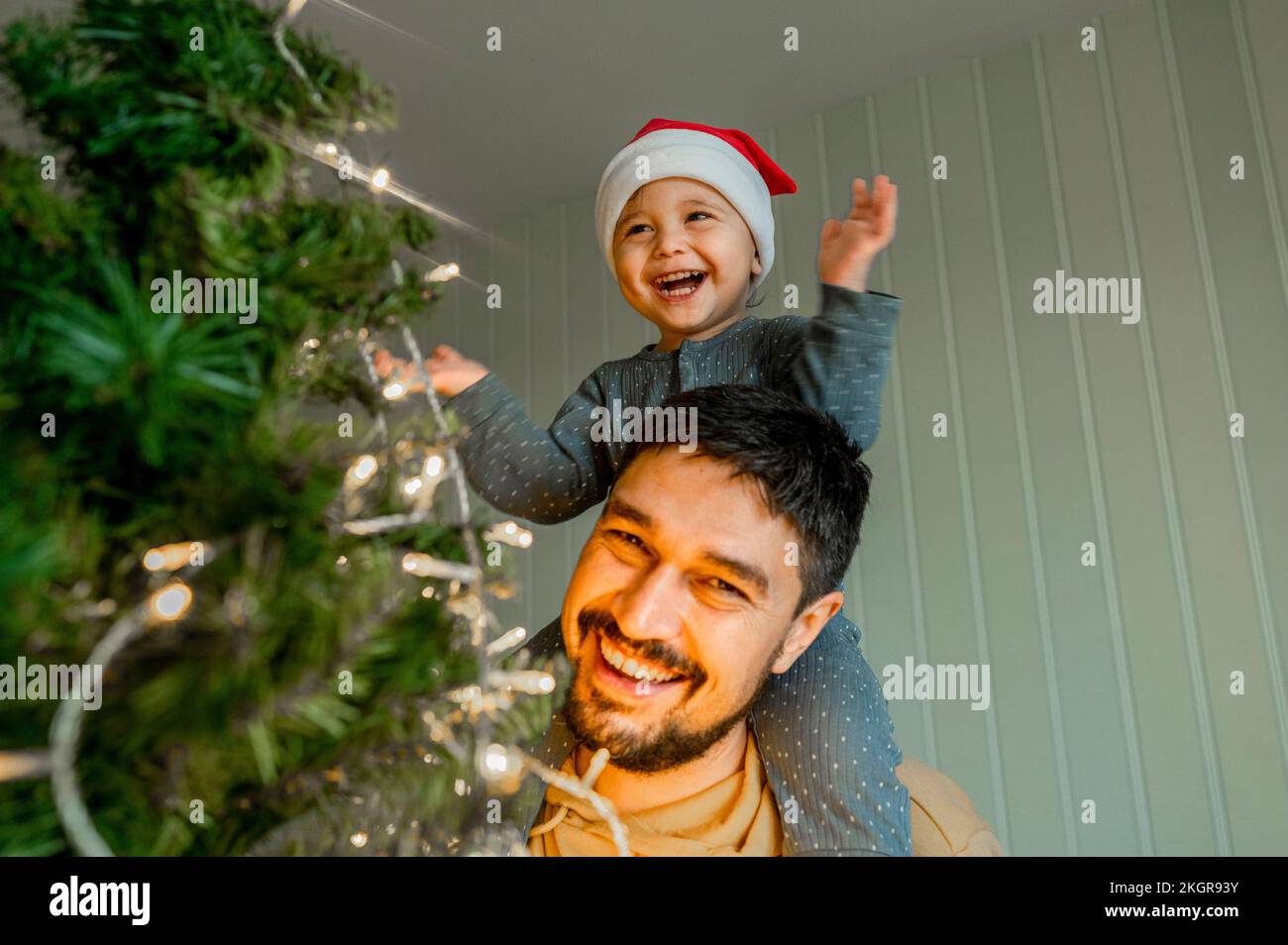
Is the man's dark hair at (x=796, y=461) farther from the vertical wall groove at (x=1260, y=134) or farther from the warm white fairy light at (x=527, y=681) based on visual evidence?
the vertical wall groove at (x=1260, y=134)

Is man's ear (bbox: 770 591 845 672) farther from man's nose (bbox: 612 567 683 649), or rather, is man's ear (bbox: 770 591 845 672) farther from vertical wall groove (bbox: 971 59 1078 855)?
vertical wall groove (bbox: 971 59 1078 855)

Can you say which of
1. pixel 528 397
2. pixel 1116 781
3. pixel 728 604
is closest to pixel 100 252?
pixel 728 604

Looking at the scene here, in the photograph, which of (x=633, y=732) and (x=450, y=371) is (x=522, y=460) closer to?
(x=450, y=371)

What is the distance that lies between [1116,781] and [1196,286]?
0.70m

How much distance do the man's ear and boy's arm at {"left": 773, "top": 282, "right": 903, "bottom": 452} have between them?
118mm

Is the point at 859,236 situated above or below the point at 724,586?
above

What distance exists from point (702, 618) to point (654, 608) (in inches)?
1.2

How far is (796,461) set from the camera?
2.00 feet

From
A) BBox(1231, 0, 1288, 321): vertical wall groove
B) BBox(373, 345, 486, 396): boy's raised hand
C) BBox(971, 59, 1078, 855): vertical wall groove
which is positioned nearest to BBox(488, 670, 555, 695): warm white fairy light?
BBox(373, 345, 486, 396): boy's raised hand

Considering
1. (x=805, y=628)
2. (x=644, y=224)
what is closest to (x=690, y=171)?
(x=644, y=224)

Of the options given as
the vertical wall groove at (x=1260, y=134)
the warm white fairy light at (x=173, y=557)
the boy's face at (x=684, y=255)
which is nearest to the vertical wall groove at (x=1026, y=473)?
the vertical wall groove at (x=1260, y=134)

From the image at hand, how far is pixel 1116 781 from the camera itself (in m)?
1.36

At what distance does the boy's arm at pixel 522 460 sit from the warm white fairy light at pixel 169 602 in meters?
0.46

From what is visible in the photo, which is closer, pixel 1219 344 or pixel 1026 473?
pixel 1219 344
